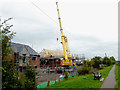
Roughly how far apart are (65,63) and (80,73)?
929 cm

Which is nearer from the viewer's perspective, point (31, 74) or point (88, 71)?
point (31, 74)

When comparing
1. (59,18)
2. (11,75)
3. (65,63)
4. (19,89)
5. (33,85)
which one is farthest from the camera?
(59,18)

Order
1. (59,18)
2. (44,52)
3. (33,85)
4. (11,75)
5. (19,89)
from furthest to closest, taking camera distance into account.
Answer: (44,52), (59,18), (33,85), (19,89), (11,75)

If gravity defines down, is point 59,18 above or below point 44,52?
above

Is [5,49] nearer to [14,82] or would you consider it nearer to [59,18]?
[14,82]

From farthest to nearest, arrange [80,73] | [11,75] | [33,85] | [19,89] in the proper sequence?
[80,73], [33,85], [19,89], [11,75]

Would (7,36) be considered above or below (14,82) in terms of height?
above

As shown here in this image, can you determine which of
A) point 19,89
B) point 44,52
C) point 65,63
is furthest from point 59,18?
point 19,89

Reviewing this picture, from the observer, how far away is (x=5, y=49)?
4.86m

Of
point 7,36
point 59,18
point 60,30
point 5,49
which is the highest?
point 59,18

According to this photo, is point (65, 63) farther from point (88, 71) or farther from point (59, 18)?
point (59, 18)

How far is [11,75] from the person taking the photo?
17.1 feet

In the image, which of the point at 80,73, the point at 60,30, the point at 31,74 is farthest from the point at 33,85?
the point at 60,30

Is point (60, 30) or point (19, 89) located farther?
point (60, 30)
